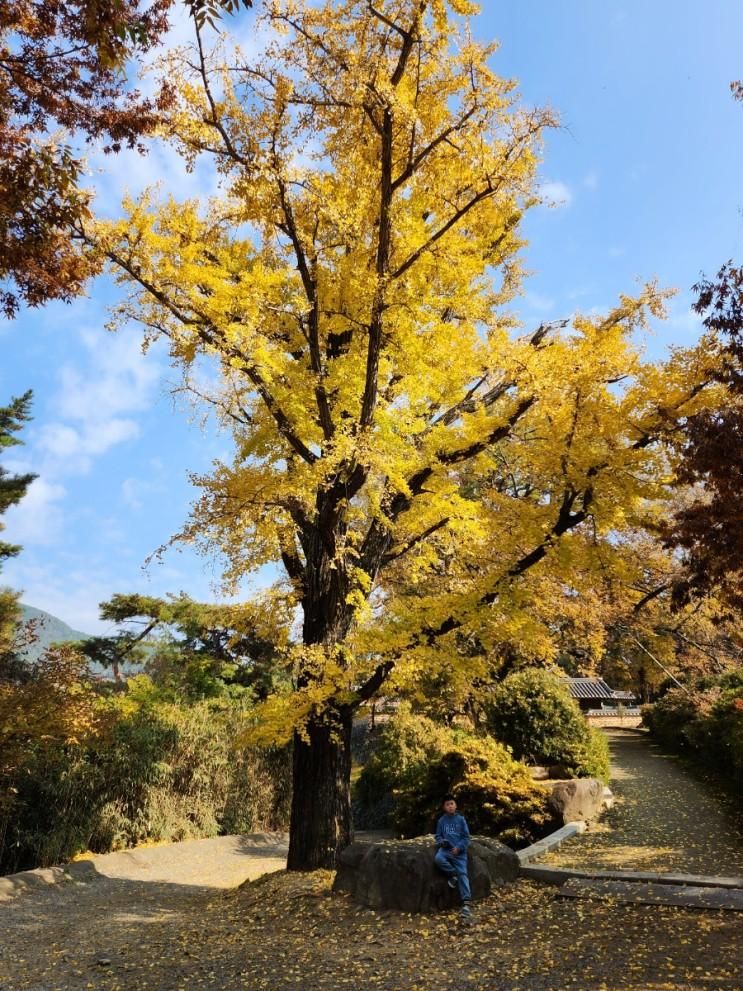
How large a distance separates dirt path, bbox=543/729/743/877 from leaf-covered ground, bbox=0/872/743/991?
83.0 inches

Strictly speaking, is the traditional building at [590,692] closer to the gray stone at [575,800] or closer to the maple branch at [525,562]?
the gray stone at [575,800]

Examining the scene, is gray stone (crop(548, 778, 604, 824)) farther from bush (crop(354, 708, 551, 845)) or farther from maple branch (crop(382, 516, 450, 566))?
maple branch (crop(382, 516, 450, 566))

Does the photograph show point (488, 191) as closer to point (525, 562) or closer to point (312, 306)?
point (312, 306)

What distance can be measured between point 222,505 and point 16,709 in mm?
4229

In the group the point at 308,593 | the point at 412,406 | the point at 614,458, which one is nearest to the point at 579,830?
the point at 308,593

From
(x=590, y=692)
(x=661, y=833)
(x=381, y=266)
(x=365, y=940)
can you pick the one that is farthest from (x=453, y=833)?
(x=590, y=692)

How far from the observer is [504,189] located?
256 inches

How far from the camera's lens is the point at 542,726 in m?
11.6

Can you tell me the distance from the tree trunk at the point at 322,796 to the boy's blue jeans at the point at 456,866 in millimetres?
1785

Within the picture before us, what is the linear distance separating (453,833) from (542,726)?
235 inches

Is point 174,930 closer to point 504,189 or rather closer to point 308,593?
point 308,593

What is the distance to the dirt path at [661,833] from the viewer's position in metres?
7.59

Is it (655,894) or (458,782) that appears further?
(458,782)

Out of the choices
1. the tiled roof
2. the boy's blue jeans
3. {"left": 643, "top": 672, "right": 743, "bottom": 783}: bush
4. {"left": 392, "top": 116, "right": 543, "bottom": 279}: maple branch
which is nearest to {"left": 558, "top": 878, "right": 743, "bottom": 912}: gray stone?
the boy's blue jeans
